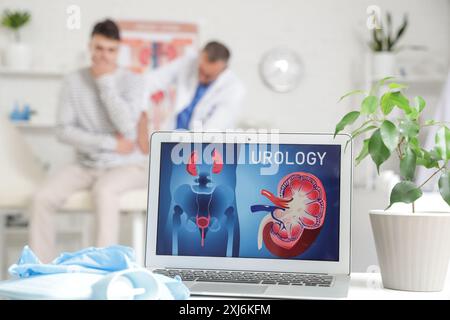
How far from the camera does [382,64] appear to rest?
369 cm

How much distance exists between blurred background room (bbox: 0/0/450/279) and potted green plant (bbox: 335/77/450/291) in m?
2.95

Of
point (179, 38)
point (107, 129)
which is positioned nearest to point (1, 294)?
point (107, 129)

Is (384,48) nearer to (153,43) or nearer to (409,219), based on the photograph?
(153,43)

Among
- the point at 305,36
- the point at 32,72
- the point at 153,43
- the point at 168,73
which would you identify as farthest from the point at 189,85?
the point at 32,72

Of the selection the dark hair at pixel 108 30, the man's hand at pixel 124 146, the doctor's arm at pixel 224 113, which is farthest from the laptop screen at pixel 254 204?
the doctor's arm at pixel 224 113

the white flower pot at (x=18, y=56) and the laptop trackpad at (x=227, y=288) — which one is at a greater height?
the white flower pot at (x=18, y=56)

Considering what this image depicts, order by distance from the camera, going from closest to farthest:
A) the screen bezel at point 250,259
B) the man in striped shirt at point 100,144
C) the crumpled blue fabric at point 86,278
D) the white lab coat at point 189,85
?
the crumpled blue fabric at point 86,278, the screen bezel at point 250,259, the man in striped shirt at point 100,144, the white lab coat at point 189,85

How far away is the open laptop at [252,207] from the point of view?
2.98ft

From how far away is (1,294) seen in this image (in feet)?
2.28

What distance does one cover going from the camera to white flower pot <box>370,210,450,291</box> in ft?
2.59

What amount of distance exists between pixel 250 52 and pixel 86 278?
130 inches

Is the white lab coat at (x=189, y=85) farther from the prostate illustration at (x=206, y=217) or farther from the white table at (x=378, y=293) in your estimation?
the white table at (x=378, y=293)

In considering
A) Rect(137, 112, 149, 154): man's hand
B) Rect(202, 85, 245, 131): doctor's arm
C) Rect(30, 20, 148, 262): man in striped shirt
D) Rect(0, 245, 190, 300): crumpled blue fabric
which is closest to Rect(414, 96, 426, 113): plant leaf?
Rect(0, 245, 190, 300): crumpled blue fabric

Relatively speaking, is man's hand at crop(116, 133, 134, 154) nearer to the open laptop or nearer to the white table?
the open laptop
